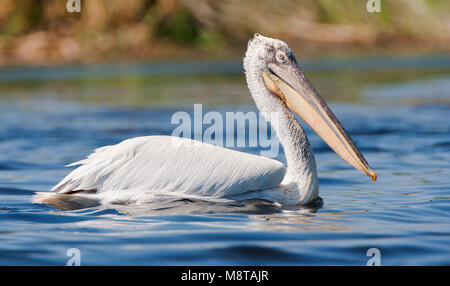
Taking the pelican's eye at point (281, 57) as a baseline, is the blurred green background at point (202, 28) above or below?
above

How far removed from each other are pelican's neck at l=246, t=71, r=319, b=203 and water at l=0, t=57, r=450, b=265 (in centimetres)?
18

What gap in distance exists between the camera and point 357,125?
11.3 m

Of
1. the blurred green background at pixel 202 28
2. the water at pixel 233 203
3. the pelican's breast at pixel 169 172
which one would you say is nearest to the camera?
the water at pixel 233 203

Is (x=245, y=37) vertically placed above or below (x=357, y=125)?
above

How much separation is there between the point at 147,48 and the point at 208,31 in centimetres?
221

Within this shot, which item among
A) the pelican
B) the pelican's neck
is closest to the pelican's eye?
the pelican's neck

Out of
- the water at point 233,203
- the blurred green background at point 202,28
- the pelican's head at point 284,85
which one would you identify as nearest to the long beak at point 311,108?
the pelican's head at point 284,85

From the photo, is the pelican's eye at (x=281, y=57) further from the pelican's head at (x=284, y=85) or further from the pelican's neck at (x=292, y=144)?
the pelican's neck at (x=292, y=144)

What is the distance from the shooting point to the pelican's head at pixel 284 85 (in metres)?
5.99

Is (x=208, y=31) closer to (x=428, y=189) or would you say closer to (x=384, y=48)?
(x=384, y=48)

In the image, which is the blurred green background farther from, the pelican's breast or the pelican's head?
the pelican's breast

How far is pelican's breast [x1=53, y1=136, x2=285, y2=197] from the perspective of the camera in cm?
558

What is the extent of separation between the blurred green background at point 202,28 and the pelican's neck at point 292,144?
724 inches

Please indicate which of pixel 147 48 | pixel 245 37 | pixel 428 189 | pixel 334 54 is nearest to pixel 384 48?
pixel 334 54
